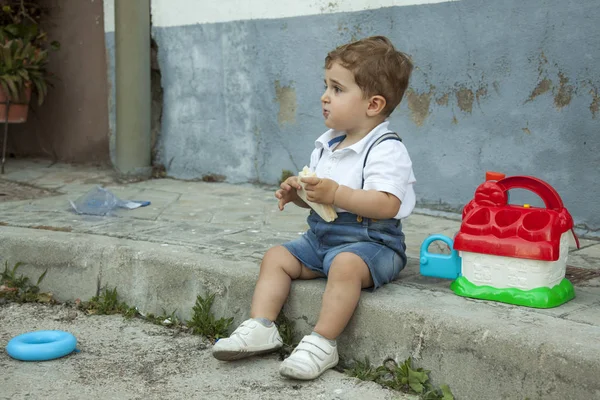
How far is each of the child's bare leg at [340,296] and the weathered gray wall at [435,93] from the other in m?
1.46

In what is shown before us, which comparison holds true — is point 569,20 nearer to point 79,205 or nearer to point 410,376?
point 410,376

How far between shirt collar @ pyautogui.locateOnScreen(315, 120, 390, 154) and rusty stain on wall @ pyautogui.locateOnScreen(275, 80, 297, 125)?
181cm

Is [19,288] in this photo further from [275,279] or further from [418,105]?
[418,105]

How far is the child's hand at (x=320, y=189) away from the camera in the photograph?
2.35 m

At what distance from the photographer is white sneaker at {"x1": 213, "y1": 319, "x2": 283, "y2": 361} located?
2.32 metres

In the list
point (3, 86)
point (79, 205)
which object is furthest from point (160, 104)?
point (79, 205)

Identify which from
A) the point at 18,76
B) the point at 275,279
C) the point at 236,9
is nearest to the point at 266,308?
the point at 275,279

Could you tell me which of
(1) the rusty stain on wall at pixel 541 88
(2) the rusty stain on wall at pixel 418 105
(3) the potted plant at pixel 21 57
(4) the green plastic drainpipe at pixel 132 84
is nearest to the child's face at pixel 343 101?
(1) the rusty stain on wall at pixel 541 88

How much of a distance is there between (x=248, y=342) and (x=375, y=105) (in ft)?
2.82

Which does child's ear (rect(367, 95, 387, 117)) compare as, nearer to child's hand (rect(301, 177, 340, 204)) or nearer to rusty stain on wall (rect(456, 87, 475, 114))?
child's hand (rect(301, 177, 340, 204))

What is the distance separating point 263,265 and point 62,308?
965 mm

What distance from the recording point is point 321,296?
2.45 m

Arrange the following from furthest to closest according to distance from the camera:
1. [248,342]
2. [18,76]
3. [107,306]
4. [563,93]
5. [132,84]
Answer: [18,76] → [132,84] → [563,93] → [107,306] → [248,342]

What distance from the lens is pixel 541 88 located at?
340 centimetres
